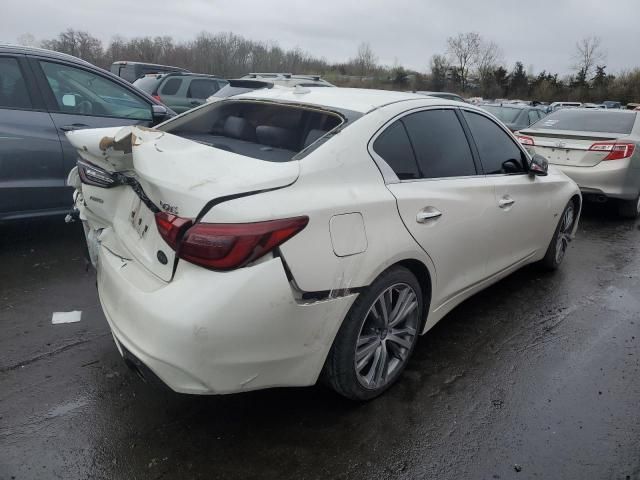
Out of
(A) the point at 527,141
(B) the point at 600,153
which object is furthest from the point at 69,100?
(B) the point at 600,153

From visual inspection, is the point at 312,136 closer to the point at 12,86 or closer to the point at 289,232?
the point at 289,232

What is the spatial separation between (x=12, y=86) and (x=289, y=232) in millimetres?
3578

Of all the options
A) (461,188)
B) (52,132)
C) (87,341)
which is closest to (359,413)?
(461,188)

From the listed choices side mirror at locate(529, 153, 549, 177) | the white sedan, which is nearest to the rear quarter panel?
the white sedan

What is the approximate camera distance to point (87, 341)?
3.22 m

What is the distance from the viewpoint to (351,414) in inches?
104

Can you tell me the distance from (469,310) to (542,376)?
922 mm

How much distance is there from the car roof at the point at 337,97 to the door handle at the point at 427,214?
63 centimetres

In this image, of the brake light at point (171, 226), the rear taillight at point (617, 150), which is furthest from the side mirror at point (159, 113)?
the rear taillight at point (617, 150)

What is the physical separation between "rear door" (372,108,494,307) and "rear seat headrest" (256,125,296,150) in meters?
0.45

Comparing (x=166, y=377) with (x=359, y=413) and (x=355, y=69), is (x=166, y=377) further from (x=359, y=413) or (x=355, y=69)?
(x=355, y=69)

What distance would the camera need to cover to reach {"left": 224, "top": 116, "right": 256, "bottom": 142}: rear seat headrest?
290cm

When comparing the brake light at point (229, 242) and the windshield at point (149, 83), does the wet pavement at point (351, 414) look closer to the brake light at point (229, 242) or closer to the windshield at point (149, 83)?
the brake light at point (229, 242)

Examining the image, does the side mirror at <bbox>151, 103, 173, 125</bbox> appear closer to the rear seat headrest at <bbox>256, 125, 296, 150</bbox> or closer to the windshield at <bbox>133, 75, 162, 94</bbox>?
the rear seat headrest at <bbox>256, 125, 296, 150</bbox>
